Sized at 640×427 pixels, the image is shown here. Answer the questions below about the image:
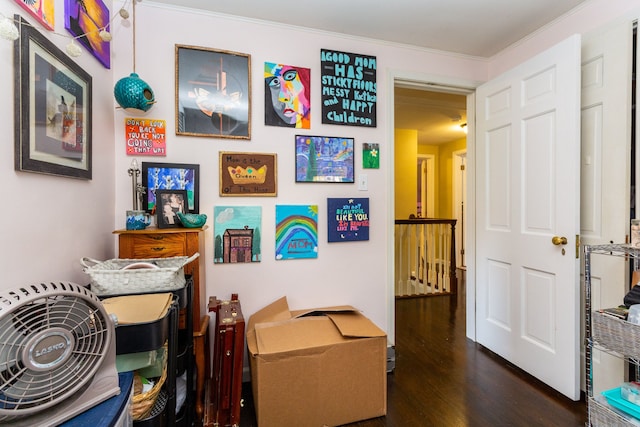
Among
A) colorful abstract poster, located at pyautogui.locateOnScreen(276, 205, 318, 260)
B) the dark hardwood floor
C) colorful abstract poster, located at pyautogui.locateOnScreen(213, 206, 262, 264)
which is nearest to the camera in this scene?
the dark hardwood floor

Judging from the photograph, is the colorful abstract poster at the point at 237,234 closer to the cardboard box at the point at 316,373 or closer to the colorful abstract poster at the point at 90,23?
the cardboard box at the point at 316,373

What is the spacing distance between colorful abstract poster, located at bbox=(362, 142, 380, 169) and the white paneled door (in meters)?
0.88

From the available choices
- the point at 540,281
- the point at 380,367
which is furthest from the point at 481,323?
the point at 380,367

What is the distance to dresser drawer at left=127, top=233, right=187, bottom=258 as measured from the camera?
144 centimetres

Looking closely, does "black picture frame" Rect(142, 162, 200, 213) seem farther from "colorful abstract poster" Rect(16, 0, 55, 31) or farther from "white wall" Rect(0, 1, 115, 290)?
"colorful abstract poster" Rect(16, 0, 55, 31)

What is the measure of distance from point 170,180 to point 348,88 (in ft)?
4.29

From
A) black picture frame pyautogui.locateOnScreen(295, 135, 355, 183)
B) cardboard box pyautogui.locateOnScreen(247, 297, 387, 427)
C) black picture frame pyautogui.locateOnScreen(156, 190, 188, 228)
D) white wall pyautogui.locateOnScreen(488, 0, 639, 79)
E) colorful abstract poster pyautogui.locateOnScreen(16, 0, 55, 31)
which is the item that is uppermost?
white wall pyautogui.locateOnScreen(488, 0, 639, 79)

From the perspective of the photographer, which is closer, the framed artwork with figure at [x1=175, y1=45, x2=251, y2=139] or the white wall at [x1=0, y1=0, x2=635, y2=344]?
the white wall at [x1=0, y1=0, x2=635, y2=344]

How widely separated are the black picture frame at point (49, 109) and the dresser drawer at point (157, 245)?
1.20 ft

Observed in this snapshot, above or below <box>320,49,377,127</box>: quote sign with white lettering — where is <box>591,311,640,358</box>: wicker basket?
below

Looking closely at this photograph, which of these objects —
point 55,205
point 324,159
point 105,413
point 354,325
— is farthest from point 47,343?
point 324,159

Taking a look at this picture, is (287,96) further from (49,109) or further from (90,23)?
(49,109)

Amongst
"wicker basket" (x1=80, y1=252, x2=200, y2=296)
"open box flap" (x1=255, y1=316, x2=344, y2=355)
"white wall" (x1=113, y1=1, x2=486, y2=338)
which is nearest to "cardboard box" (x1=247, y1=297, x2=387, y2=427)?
"open box flap" (x1=255, y1=316, x2=344, y2=355)

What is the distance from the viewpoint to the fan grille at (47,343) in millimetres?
633
